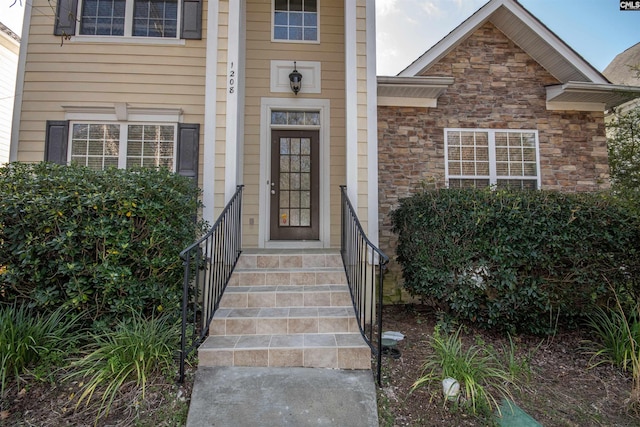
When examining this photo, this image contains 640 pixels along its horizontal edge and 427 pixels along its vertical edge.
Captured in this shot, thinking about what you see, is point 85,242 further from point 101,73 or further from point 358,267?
point 101,73

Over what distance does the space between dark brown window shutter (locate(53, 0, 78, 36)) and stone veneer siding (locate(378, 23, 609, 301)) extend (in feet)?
15.9

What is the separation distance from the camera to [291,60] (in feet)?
16.3

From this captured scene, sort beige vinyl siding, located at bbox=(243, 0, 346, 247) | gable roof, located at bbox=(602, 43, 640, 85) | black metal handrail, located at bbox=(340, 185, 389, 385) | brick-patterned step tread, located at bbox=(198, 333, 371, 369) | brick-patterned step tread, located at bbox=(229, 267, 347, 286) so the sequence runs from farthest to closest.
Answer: gable roof, located at bbox=(602, 43, 640, 85) < beige vinyl siding, located at bbox=(243, 0, 346, 247) < brick-patterned step tread, located at bbox=(229, 267, 347, 286) < black metal handrail, located at bbox=(340, 185, 389, 385) < brick-patterned step tread, located at bbox=(198, 333, 371, 369)

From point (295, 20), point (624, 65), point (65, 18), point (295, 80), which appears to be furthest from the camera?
point (624, 65)

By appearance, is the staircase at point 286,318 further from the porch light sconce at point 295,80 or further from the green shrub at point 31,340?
the porch light sconce at point 295,80

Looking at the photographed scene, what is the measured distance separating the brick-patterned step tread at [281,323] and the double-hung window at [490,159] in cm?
354

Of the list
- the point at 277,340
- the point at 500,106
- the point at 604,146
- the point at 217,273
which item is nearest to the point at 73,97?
the point at 217,273

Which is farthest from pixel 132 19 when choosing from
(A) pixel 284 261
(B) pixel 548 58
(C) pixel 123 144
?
(B) pixel 548 58

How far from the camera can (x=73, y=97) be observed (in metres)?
4.65

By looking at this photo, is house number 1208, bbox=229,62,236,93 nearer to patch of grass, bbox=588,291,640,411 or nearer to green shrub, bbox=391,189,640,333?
green shrub, bbox=391,189,640,333

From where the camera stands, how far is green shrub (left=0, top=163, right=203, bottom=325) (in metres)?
2.79

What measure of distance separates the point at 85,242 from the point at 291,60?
148 inches

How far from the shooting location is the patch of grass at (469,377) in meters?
2.31

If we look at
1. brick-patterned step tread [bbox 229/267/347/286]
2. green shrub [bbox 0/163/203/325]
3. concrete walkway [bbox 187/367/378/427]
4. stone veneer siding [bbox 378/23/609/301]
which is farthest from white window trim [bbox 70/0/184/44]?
concrete walkway [bbox 187/367/378/427]
